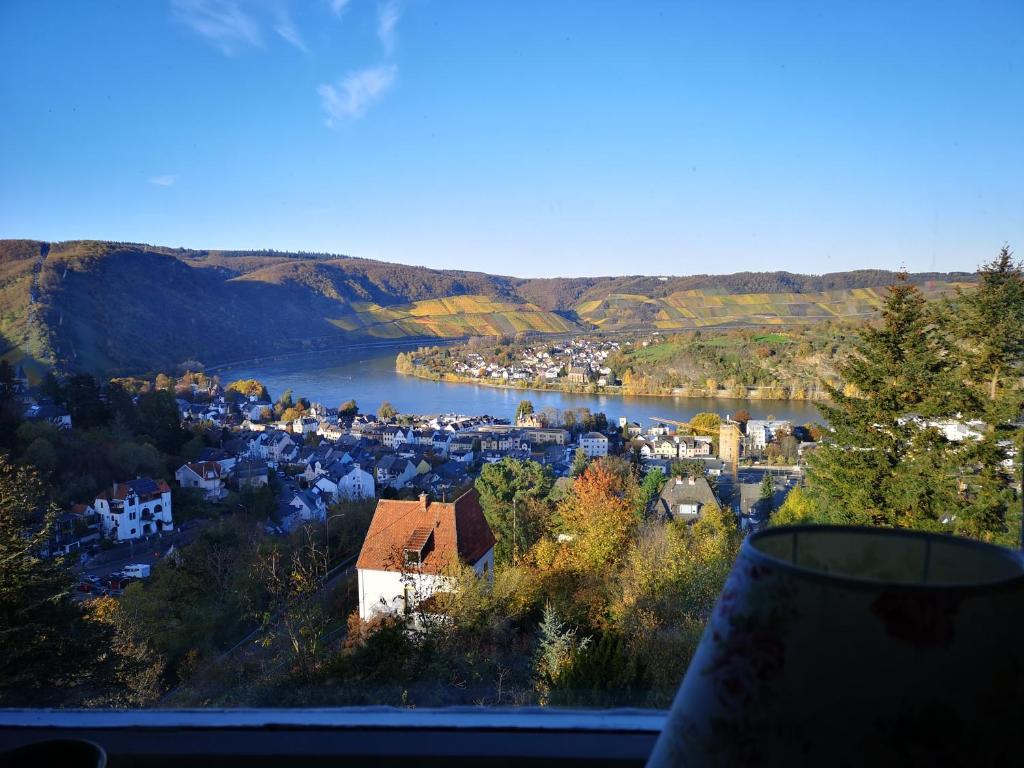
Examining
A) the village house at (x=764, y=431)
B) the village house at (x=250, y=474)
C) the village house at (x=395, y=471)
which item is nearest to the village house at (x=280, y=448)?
the village house at (x=250, y=474)

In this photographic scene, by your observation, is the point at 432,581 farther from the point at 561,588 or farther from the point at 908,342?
the point at 908,342

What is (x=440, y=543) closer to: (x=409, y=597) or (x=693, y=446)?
(x=409, y=597)

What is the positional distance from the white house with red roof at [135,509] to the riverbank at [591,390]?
7.59m

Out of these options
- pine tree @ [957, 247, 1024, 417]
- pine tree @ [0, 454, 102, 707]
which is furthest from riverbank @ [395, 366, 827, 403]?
pine tree @ [0, 454, 102, 707]

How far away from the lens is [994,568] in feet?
0.87

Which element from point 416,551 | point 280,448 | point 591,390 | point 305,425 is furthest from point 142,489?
point 591,390

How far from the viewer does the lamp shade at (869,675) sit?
0.69 ft

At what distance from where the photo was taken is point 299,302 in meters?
32.3

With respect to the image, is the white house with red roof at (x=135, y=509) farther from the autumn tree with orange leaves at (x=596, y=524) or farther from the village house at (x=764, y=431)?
the village house at (x=764, y=431)

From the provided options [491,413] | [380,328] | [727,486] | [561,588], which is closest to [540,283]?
[380,328]

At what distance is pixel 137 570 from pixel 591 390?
61.9 feet

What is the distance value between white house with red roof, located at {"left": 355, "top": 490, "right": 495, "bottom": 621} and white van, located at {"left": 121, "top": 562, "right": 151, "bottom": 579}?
5.26 ft

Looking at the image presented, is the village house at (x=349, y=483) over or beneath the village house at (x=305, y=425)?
over

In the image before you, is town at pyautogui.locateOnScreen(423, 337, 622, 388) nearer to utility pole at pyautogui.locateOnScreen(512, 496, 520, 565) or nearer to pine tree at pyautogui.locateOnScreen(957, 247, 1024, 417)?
utility pole at pyautogui.locateOnScreen(512, 496, 520, 565)
